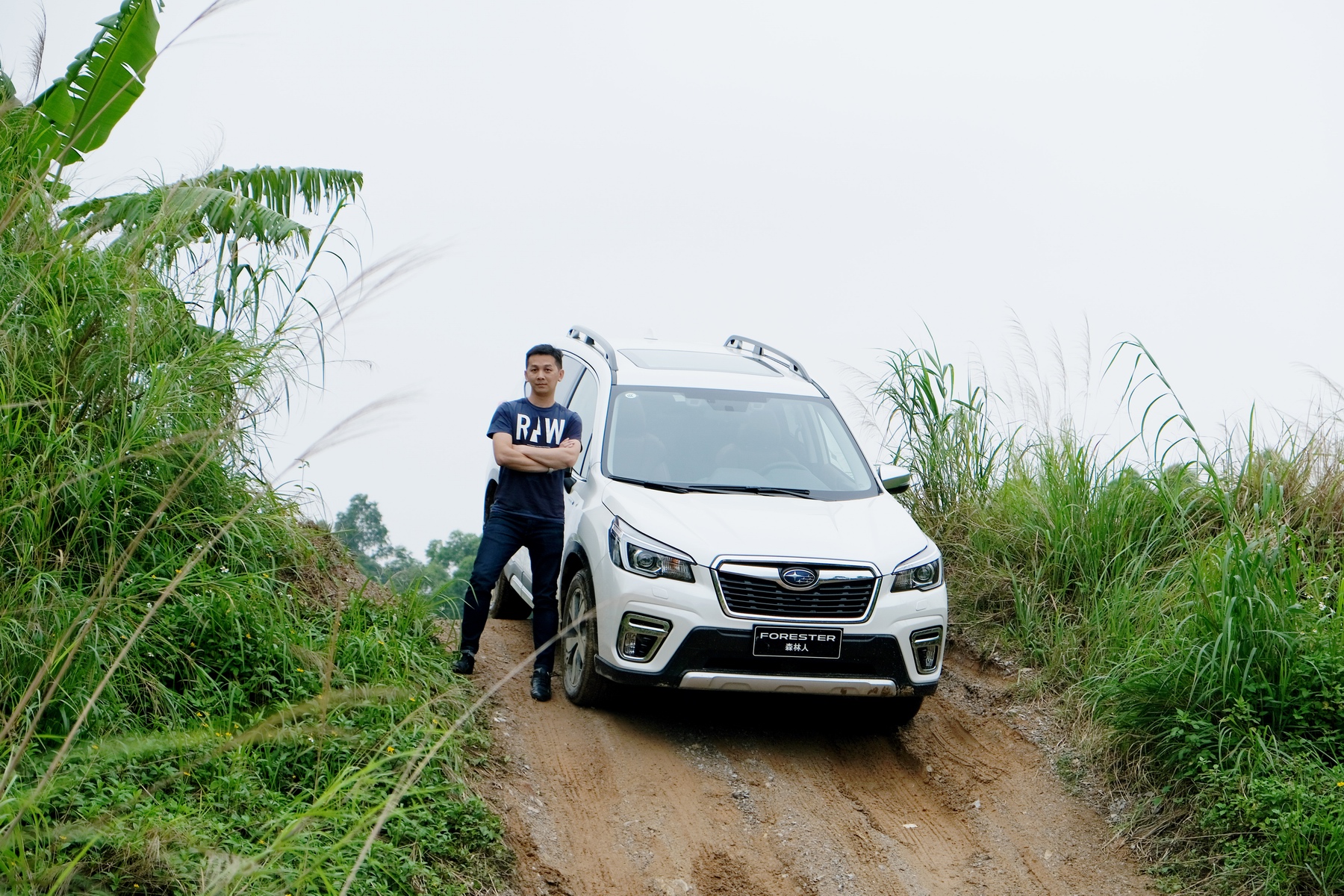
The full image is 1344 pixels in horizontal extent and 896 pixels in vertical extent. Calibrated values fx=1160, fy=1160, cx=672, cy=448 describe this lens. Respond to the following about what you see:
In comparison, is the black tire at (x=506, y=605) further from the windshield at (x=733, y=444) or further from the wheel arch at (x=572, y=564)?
the windshield at (x=733, y=444)

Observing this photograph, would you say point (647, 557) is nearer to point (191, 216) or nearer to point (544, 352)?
point (544, 352)

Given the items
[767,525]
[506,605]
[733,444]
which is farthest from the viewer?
[506,605]

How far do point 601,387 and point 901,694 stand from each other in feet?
8.98

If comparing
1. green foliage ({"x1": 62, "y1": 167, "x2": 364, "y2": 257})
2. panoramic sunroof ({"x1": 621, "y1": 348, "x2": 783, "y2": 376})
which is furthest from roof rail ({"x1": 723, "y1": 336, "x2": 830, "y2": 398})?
green foliage ({"x1": 62, "y1": 167, "x2": 364, "y2": 257})

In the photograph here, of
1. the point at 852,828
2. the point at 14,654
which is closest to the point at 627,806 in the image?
the point at 852,828

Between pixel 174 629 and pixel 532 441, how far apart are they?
2314 mm

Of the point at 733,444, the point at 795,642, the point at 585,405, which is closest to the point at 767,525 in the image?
the point at 795,642

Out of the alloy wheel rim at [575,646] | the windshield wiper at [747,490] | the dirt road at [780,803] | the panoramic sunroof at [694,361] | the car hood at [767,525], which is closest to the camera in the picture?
the dirt road at [780,803]

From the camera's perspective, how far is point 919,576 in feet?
21.3

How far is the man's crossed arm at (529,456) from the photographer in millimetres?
6859

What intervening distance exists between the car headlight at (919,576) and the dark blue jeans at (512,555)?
205 cm

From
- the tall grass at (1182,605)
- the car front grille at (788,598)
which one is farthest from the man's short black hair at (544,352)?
the tall grass at (1182,605)

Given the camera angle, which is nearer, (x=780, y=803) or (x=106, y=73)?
(x=780, y=803)

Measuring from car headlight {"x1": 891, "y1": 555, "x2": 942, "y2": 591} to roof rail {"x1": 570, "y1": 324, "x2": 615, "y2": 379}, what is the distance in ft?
7.76
